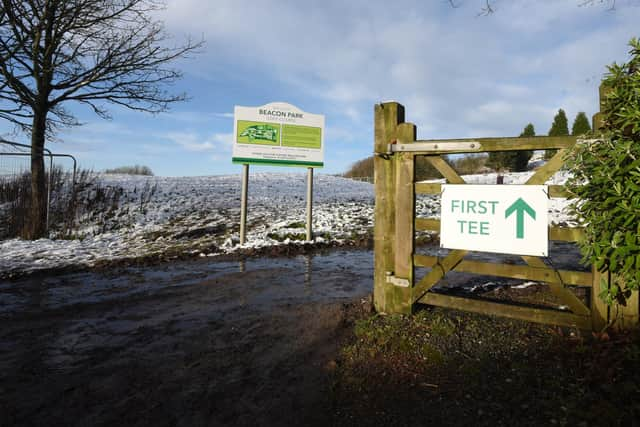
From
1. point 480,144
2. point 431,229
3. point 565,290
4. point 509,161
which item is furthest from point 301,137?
point 509,161

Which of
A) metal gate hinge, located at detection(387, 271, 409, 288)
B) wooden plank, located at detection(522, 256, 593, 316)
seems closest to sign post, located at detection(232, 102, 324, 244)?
metal gate hinge, located at detection(387, 271, 409, 288)

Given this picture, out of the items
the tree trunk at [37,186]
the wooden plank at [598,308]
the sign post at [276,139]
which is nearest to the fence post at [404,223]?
the wooden plank at [598,308]

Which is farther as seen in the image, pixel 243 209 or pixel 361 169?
pixel 361 169

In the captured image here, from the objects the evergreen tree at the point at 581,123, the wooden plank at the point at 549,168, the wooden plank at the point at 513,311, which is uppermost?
the evergreen tree at the point at 581,123

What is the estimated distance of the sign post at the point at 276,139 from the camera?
9555mm

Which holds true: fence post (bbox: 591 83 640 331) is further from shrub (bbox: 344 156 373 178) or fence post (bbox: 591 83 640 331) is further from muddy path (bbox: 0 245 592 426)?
shrub (bbox: 344 156 373 178)

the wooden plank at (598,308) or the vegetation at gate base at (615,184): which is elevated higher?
the vegetation at gate base at (615,184)

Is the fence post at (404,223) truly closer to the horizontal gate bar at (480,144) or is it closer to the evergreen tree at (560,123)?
the horizontal gate bar at (480,144)

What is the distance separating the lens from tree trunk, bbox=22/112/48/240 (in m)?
10.3

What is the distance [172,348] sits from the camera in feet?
12.1

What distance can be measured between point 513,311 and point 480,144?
5.36ft

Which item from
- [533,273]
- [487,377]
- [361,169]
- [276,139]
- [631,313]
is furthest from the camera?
[361,169]

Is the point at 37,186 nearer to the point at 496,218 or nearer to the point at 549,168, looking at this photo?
the point at 496,218

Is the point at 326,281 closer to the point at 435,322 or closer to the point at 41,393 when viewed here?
the point at 435,322
